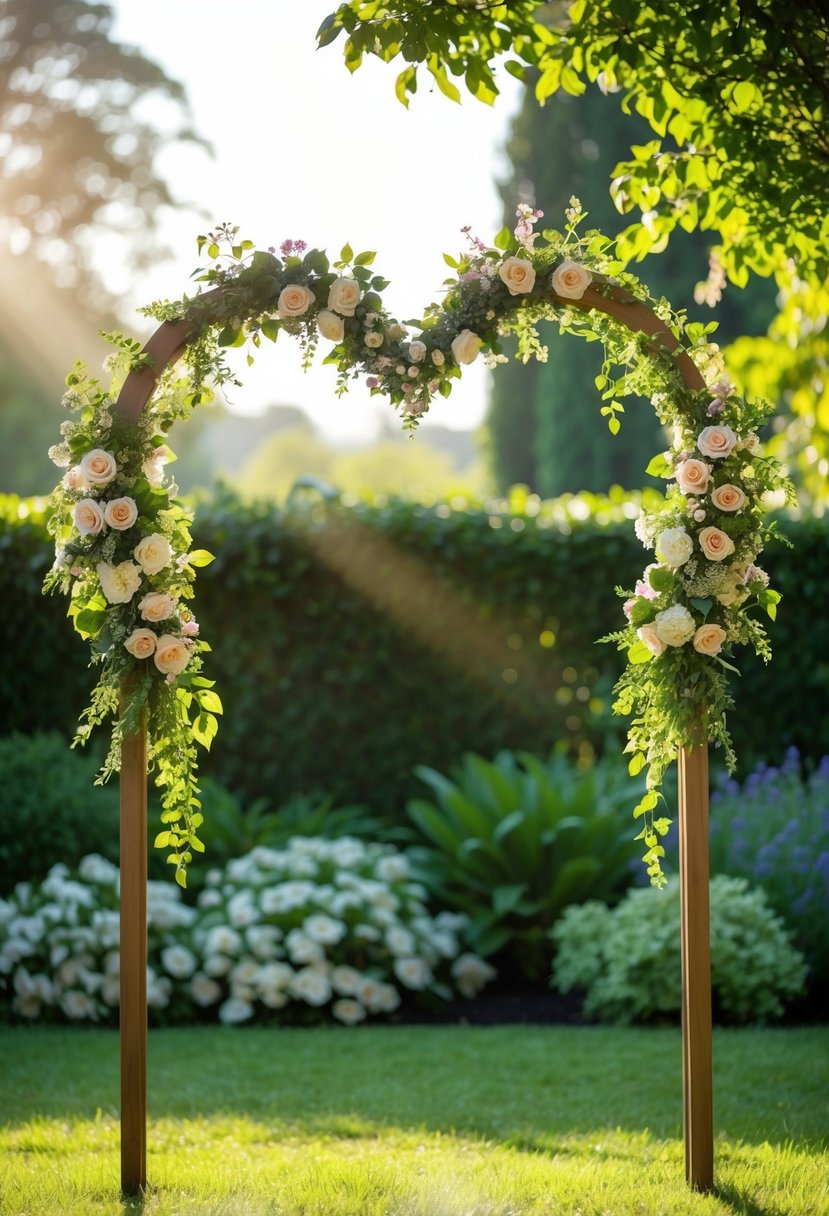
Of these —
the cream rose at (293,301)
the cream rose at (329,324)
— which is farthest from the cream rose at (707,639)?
the cream rose at (293,301)

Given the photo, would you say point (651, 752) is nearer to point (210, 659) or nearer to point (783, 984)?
point (783, 984)

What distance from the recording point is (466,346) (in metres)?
3.37

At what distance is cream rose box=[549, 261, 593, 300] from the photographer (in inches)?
131

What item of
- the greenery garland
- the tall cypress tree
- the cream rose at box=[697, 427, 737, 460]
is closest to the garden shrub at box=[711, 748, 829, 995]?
the greenery garland

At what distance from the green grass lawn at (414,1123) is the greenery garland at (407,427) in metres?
0.89

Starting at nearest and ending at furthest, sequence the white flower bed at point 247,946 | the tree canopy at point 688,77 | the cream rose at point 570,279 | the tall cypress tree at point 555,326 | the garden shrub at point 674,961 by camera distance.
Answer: the cream rose at point 570,279
the tree canopy at point 688,77
the garden shrub at point 674,961
the white flower bed at point 247,946
the tall cypress tree at point 555,326

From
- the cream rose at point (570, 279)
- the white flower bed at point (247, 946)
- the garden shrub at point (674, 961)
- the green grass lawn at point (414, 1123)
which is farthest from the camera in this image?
the white flower bed at point (247, 946)

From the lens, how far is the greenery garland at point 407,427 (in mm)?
3271

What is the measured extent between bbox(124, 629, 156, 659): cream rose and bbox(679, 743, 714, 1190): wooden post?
1531 millimetres

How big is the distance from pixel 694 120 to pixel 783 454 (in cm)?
422

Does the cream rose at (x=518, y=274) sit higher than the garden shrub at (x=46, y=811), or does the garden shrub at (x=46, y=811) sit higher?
the cream rose at (x=518, y=274)

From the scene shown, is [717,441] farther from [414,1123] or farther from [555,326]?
[555,326]

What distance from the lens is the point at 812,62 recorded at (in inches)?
160

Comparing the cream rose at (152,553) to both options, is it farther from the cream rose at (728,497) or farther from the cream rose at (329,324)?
the cream rose at (728,497)
